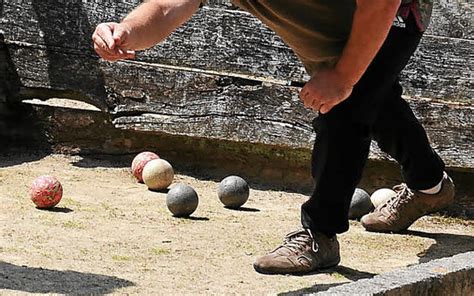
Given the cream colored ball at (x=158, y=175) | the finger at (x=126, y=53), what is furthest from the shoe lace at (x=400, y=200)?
the finger at (x=126, y=53)

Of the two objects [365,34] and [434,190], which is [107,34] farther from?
[434,190]

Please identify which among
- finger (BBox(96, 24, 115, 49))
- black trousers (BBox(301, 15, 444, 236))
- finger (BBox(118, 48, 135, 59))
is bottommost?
black trousers (BBox(301, 15, 444, 236))

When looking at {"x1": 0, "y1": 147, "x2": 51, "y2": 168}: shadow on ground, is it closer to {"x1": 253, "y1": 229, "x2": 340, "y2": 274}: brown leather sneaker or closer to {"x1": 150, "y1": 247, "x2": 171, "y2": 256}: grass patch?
{"x1": 150, "y1": 247, "x2": 171, "y2": 256}: grass patch

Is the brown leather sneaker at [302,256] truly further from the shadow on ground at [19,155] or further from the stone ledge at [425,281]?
the shadow on ground at [19,155]

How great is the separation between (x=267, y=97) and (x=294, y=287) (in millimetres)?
2230

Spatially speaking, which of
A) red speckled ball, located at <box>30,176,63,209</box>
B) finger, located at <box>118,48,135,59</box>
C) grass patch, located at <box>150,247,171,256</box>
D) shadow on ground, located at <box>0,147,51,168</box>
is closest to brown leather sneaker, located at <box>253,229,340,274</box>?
grass patch, located at <box>150,247,171,256</box>

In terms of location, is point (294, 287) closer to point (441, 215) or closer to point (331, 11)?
point (331, 11)

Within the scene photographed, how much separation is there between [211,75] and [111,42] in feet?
9.57

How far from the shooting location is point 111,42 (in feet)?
10.8

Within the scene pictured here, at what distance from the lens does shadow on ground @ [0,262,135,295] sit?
378 centimetres

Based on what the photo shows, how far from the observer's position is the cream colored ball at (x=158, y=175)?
5.79 meters

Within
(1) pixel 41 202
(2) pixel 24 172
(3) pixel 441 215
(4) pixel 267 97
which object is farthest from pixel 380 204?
(2) pixel 24 172

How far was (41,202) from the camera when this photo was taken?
515 cm

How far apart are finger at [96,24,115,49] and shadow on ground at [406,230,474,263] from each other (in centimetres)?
200
